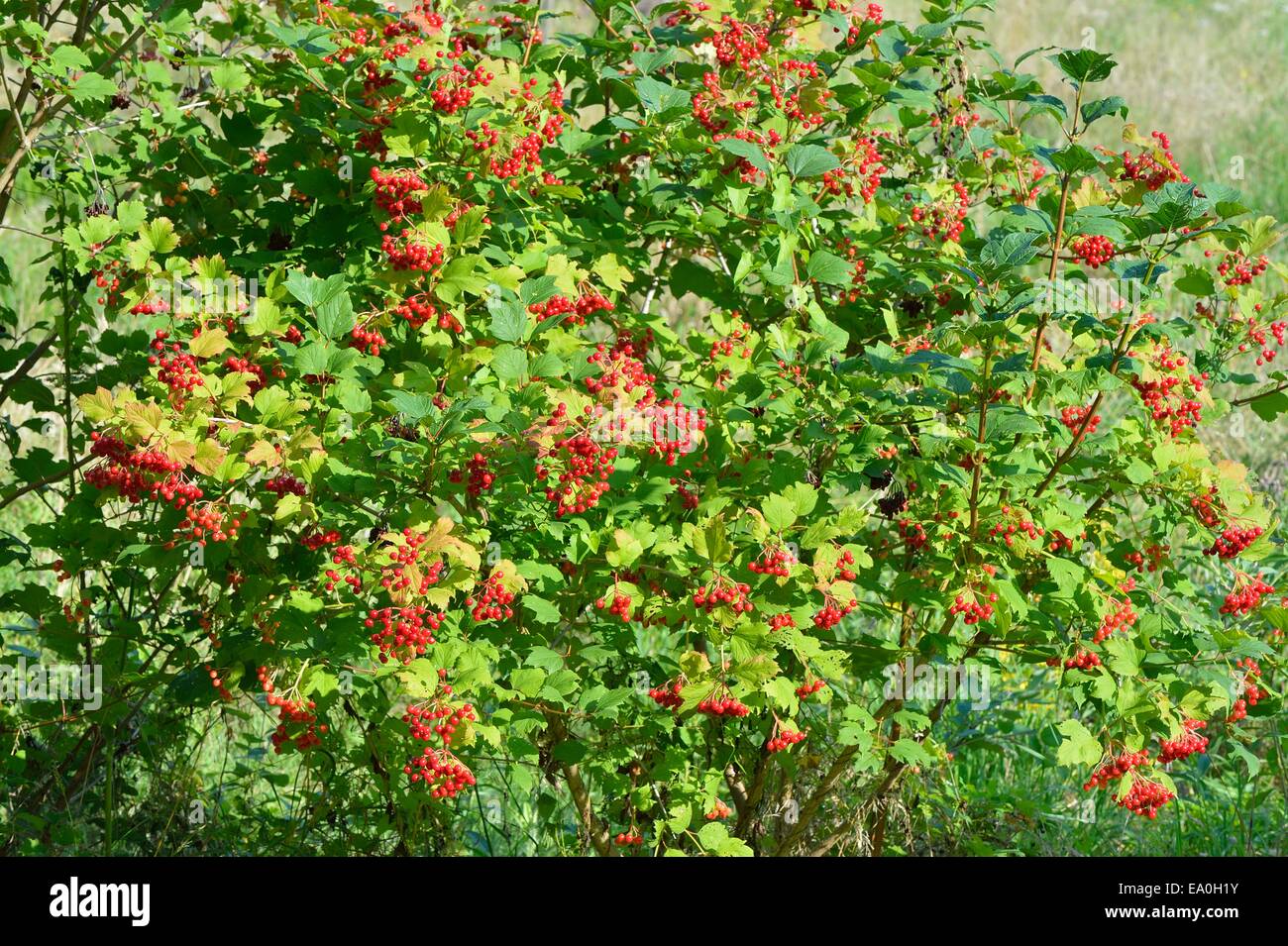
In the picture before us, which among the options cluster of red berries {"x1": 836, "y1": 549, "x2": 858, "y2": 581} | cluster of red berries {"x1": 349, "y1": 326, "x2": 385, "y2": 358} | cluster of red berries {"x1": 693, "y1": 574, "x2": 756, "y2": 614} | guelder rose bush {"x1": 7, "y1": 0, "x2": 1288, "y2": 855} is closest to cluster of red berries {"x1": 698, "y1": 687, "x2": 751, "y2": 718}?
guelder rose bush {"x1": 7, "y1": 0, "x2": 1288, "y2": 855}

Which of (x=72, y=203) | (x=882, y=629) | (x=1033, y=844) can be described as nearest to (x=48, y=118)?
(x=72, y=203)

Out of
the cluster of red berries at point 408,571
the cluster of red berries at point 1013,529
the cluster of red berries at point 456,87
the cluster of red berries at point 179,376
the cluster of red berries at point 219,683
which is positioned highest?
the cluster of red berries at point 456,87

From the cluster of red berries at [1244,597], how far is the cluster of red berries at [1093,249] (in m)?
0.71

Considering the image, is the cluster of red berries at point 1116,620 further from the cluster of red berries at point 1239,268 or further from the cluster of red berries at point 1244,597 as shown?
the cluster of red berries at point 1239,268

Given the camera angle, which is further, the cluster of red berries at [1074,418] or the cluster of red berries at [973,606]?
the cluster of red berries at [1074,418]

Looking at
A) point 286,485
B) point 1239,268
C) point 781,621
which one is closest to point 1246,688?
point 1239,268

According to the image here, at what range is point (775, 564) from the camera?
2.65 meters

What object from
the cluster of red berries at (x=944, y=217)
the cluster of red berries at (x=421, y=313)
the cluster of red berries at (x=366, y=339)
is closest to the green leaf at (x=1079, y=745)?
the cluster of red berries at (x=944, y=217)

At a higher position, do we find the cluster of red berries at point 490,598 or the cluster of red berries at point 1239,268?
the cluster of red berries at point 1239,268

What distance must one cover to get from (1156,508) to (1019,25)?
30.4ft

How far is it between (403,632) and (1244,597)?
170cm

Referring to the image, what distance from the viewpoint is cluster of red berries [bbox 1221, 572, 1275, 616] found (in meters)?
2.87

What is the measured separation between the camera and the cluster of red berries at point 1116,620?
283cm

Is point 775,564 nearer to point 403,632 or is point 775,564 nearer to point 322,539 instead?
point 403,632
